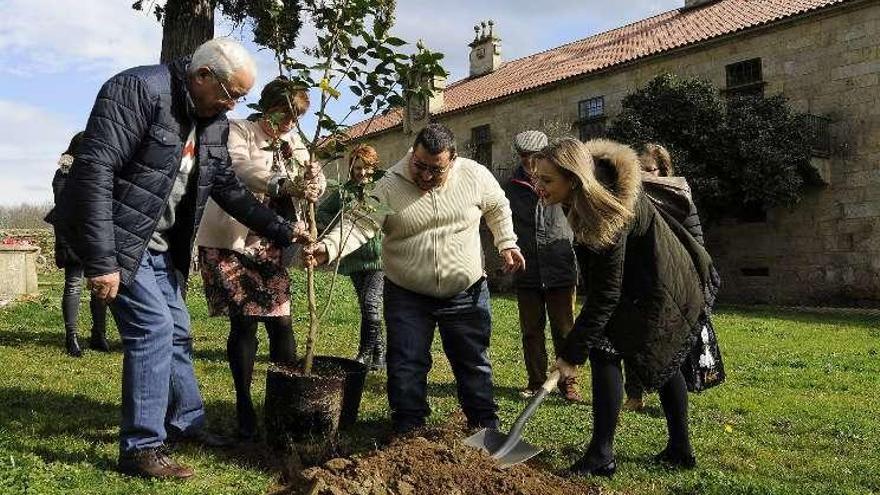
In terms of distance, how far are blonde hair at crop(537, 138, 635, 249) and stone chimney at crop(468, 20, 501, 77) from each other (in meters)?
29.3

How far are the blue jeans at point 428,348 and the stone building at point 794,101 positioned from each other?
→ 641 inches

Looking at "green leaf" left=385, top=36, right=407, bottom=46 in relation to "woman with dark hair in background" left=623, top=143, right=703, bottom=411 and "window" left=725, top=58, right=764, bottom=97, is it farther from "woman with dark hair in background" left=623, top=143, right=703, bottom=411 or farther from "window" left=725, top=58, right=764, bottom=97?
"window" left=725, top=58, right=764, bottom=97

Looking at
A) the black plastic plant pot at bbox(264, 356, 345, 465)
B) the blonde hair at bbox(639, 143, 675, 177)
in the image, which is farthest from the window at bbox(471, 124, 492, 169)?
the black plastic plant pot at bbox(264, 356, 345, 465)

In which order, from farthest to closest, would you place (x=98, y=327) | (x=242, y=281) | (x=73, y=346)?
(x=98, y=327) → (x=73, y=346) → (x=242, y=281)

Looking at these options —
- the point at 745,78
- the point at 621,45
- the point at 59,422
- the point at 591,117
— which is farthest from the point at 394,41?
the point at 621,45

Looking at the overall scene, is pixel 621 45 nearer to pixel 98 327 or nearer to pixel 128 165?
pixel 98 327

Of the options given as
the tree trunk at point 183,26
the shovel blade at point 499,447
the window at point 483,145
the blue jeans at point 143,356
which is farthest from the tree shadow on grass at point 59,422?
the window at point 483,145

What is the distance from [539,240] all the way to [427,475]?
9.84 feet

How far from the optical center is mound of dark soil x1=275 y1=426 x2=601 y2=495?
2842 mm

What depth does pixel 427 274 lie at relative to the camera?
13.9 feet

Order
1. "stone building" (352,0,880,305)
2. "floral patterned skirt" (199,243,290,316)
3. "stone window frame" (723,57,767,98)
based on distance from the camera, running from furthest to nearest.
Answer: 1. "stone window frame" (723,57,767,98)
2. "stone building" (352,0,880,305)
3. "floral patterned skirt" (199,243,290,316)

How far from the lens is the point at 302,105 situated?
4074 mm

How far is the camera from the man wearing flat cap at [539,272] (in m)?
5.69

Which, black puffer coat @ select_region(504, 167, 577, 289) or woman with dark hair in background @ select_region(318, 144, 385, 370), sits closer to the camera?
black puffer coat @ select_region(504, 167, 577, 289)
